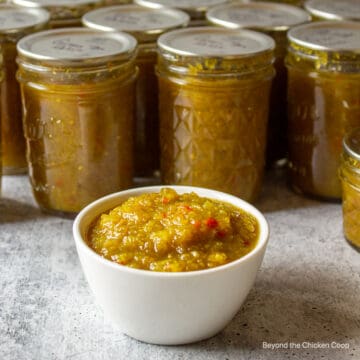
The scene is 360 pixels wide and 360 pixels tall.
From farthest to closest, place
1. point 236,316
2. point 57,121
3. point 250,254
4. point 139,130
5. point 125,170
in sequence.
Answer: point 139,130
point 125,170
point 57,121
point 236,316
point 250,254

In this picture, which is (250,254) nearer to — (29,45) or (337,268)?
(337,268)

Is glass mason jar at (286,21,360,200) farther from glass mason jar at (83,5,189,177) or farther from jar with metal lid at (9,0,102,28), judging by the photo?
jar with metal lid at (9,0,102,28)

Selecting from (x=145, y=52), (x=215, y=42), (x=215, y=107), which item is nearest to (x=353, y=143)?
(x=215, y=107)

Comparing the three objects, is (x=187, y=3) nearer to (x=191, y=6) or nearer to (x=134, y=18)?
(x=191, y=6)

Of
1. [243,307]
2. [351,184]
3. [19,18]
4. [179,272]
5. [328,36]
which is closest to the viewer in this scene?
[179,272]

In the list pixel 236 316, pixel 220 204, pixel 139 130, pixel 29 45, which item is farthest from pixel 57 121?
pixel 236 316

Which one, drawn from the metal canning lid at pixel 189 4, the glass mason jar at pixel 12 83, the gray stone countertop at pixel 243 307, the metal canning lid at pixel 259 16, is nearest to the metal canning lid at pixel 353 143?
the gray stone countertop at pixel 243 307

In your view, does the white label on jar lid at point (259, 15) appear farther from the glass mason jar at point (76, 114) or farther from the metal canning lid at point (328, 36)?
the glass mason jar at point (76, 114)
